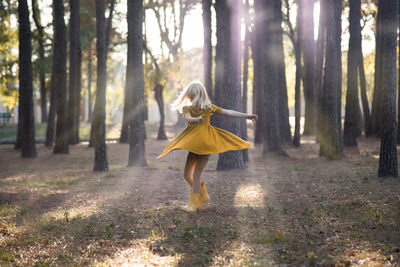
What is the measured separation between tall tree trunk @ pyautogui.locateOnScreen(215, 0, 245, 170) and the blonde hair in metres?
5.20

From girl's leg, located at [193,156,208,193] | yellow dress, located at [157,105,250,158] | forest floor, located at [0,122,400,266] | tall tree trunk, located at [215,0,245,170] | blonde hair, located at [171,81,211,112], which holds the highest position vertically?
tall tree trunk, located at [215,0,245,170]

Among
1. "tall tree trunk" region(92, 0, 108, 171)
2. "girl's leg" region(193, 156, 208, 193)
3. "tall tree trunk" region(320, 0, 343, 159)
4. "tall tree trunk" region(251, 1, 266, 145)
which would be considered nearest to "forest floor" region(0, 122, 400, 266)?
"girl's leg" region(193, 156, 208, 193)

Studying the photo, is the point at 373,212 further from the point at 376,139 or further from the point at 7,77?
the point at 7,77

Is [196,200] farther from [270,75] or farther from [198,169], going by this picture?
[270,75]

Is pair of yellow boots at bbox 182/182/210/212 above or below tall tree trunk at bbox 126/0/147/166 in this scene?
below

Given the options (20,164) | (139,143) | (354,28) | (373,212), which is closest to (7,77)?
(20,164)

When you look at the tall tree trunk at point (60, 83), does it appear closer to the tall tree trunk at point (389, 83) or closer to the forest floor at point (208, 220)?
the forest floor at point (208, 220)

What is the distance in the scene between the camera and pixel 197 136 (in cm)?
662

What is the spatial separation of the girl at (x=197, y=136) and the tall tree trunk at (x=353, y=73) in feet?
38.7

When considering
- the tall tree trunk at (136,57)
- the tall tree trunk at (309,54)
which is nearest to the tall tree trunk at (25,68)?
the tall tree trunk at (136,57)

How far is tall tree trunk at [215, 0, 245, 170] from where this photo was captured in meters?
12.0

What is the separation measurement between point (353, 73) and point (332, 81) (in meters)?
3.87

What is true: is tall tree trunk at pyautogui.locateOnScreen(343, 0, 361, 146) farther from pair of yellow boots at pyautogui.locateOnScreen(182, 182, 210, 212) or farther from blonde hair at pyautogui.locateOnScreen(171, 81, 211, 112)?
pair of yellow boots at pyautogui.locateOnScreen(182, 182, 210, 212)

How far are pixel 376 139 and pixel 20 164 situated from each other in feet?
56.9
